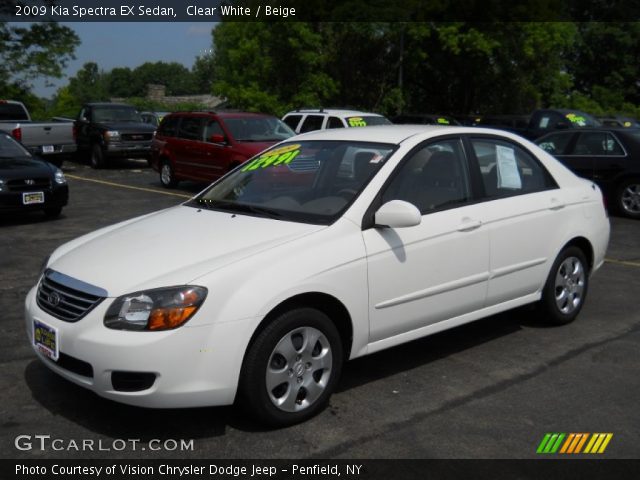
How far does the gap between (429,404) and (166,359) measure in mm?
1611

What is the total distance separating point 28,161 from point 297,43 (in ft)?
58.5

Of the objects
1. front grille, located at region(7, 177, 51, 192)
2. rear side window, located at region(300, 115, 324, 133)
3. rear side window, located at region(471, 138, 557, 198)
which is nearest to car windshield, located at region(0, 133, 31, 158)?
front grille, located at region(7, 177, 51, 192)

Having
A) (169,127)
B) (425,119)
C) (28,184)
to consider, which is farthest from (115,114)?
(28,184)

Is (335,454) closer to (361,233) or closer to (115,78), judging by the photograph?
(361,233)

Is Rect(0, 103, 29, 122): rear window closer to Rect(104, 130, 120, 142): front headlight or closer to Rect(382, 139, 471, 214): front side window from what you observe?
Rect(104, 130, 120, 142): front headlight

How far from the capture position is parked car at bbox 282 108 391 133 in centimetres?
1545

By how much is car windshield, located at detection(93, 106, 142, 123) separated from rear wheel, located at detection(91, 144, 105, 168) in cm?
95

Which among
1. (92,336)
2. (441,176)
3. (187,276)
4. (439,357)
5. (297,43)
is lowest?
(439,357)

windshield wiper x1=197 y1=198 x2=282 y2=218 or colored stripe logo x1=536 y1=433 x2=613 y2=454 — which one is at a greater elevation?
windshield wiper x1=197 y1=198 x2=282 y2=218

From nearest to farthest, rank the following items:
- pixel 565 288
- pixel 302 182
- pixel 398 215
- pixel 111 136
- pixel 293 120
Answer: pixel 398 215
pixel 302 182
pixel 565 288
pixel 293 120
pixel 111 136

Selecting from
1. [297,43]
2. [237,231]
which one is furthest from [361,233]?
[297,43]

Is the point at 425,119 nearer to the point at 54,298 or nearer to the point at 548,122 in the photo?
the point at 548,122

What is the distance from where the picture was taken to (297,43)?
2775 cm

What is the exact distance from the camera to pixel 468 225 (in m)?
4.90
